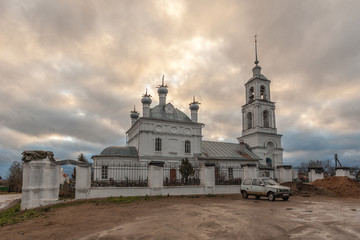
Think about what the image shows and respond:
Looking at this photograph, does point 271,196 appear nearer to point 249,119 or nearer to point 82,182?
point 82,182

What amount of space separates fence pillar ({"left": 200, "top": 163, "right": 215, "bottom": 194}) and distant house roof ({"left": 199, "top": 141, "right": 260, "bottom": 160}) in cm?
1265

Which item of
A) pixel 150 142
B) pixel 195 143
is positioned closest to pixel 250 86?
pixel 195 143

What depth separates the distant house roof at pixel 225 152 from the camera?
1396 inches

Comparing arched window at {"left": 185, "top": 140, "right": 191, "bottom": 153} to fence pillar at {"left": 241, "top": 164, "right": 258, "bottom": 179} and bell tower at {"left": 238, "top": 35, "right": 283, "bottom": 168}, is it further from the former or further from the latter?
bell tower at {"left": 238, "top": 35, "right": 283, "bottom": 168}

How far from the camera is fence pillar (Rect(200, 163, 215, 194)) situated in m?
20.3

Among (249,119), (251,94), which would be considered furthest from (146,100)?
(251,94)

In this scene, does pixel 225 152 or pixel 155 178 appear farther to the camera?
pixel 225 152

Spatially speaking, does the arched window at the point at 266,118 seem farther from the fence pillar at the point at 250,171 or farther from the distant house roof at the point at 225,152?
the fence pillar at the point at 250,171

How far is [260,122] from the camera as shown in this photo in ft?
139

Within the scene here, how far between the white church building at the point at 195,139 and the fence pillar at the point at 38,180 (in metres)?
12.5

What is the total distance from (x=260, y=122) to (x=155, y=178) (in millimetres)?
28165

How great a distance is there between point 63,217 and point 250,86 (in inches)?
1545

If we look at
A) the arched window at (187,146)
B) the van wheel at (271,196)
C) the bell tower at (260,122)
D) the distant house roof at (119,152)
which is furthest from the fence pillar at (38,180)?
the bell tower at (260,122)

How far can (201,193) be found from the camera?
20.2m
